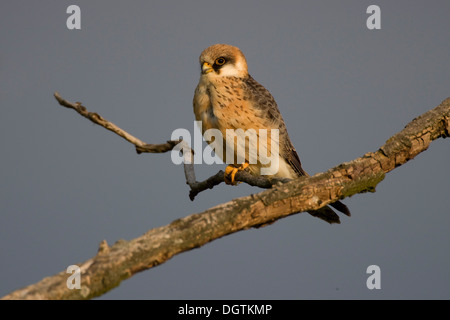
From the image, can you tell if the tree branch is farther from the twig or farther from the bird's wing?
the bird's wing

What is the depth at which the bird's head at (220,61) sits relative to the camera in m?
4.53

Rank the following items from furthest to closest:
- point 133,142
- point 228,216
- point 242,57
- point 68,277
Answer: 1. point 242,57
2. point 133,142
3. point 228,216
4. point 68,277

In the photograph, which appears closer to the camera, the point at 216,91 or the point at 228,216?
the point at 228,216

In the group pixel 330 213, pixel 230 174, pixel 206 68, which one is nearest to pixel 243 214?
pixel 330 213

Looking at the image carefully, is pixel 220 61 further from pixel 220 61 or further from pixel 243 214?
pixel 243 214

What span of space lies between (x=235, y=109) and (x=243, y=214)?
1564mm

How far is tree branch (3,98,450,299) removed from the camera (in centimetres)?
258

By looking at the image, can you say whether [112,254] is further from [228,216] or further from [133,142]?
[133,142]

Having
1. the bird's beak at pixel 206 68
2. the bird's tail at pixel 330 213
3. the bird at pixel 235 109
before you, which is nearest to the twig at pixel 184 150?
the bird at pixel 235 109

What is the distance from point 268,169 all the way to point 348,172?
1.27 metres

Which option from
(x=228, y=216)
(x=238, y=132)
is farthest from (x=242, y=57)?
(x=228, y=216)

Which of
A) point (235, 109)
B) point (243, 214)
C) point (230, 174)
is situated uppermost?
point (235, 109)

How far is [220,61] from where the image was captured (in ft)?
14.9
